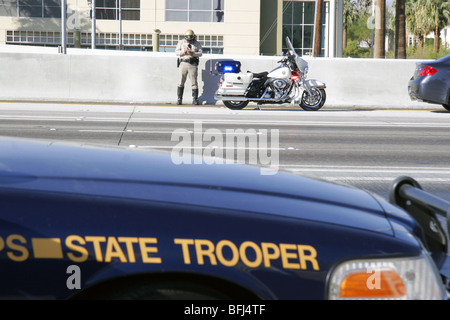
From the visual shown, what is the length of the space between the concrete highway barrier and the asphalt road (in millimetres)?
1211

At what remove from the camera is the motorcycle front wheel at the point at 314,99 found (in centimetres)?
1908

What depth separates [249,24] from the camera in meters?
57.2

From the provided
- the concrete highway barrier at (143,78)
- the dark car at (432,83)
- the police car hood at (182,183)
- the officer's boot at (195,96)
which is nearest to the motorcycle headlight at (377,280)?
the police car hood at (182,183)

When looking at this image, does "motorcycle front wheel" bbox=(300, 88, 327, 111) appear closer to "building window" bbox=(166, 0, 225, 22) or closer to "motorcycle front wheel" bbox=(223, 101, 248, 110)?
"motorcycle front wheel" bbox=(223, 101, 248, 110)

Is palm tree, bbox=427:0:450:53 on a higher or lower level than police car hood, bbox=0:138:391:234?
higher

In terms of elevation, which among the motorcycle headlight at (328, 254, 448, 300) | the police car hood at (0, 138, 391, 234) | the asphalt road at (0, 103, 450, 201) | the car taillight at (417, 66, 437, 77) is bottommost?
the asphalt road at (0, 103, 450, 201)

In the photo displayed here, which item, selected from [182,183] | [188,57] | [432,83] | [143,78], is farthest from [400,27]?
[182,183]

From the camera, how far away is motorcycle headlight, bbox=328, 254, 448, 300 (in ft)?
8.75

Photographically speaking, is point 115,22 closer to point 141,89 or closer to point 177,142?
point 141,89

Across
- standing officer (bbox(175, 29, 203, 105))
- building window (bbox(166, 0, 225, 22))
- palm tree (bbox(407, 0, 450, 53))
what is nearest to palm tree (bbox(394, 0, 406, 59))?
building window (bbox(166, 0, 225, 22))

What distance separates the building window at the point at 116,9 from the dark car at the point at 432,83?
40.7 m

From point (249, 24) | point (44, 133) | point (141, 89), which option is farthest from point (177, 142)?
point (249, 24)

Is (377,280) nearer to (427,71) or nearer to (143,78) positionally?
(427,71)

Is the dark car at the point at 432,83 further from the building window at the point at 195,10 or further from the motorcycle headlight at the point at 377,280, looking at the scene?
the building window at the point at 195,10
